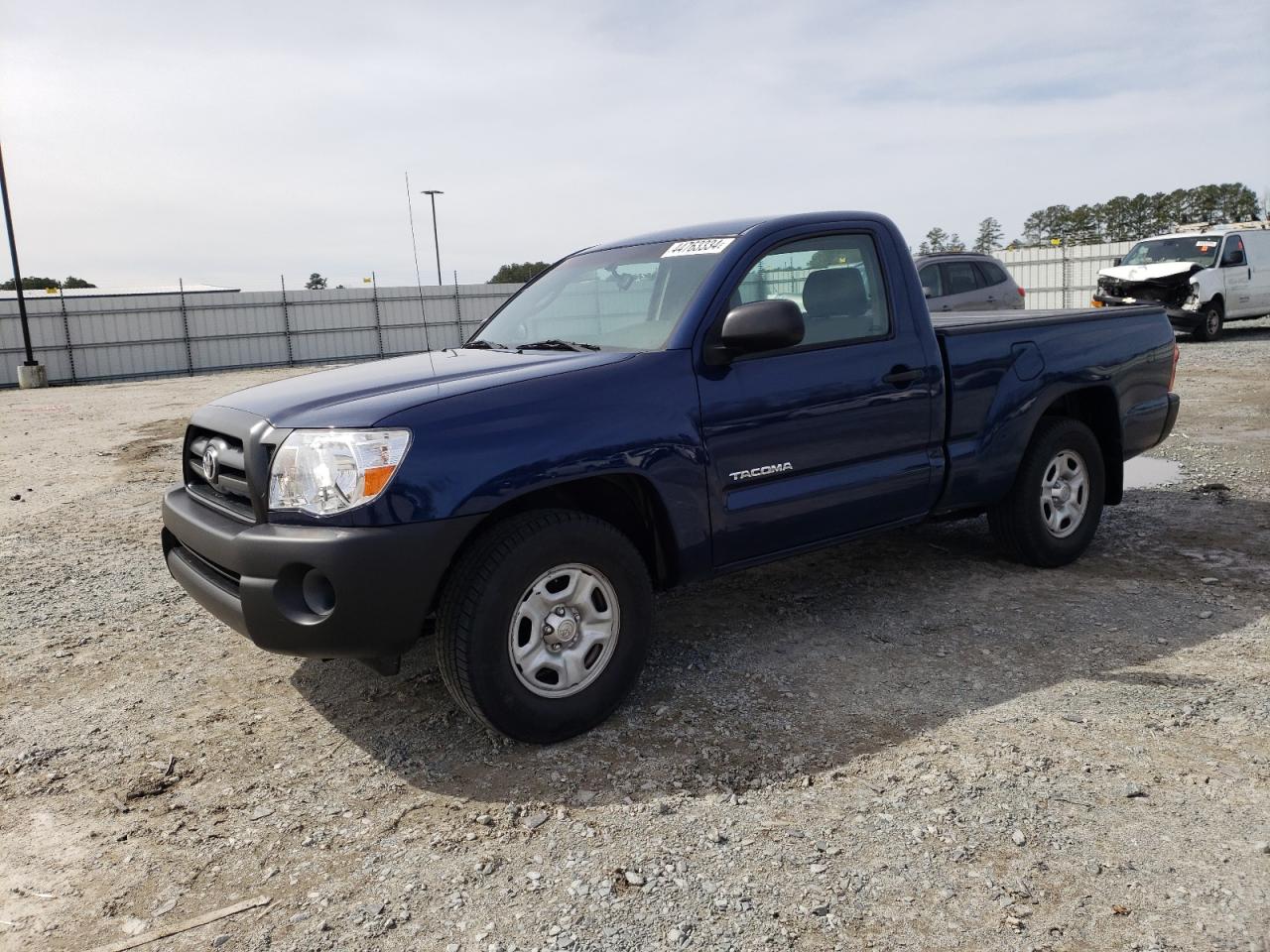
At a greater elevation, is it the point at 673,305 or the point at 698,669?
the point at 673,305

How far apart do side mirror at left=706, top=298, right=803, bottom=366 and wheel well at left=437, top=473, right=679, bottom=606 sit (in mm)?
620

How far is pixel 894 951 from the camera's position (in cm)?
228

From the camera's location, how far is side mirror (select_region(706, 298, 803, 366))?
350cm

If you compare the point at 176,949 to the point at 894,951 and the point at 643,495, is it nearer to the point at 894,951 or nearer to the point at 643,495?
the point at 894,951

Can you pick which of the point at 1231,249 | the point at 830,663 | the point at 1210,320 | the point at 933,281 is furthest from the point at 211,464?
the point at 1231,249

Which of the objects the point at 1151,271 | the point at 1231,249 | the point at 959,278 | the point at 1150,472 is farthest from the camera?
the point at 1151,271

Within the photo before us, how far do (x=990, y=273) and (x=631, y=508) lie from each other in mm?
11241

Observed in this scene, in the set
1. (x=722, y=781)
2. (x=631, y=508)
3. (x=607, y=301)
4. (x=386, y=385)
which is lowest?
(x=722, y=781)

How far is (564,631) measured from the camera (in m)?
3.33

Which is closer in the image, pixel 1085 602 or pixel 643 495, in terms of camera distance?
pixel 643 495

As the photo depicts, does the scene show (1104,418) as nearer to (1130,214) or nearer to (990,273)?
(990,273)

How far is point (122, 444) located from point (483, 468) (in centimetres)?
1015

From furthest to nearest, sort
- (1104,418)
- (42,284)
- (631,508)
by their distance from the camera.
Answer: (42,284) < (1104,418) < (631,508)

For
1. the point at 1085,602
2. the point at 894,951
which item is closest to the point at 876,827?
the point at 894,951
